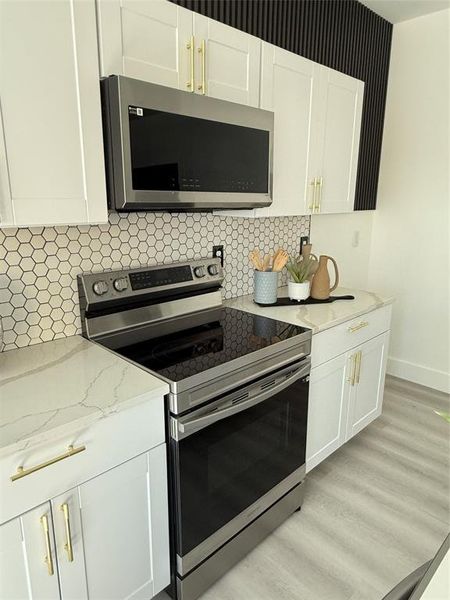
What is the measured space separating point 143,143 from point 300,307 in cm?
119

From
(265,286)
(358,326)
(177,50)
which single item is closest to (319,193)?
(265,286)

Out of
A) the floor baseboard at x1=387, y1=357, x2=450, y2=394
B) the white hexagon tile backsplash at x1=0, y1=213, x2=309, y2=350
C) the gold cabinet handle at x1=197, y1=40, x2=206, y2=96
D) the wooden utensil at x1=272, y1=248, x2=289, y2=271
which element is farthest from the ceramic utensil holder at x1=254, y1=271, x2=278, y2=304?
the floor baseboard at x1=387, y1=357, x2=450, y2=394

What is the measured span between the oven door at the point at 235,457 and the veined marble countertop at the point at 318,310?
218mm

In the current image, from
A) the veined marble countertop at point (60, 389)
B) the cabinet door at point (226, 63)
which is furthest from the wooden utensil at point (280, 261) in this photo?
the veined marble countertop at point (60, 389)

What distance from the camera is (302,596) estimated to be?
1.59 m

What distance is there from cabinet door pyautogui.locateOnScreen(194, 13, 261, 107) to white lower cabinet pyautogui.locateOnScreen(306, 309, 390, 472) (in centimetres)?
110

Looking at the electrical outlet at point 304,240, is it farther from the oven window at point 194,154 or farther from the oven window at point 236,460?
the oven window at point 236,460

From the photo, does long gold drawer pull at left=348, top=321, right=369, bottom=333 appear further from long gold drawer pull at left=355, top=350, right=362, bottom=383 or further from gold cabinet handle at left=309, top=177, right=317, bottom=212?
gold cabinet handle at left=309, top=177, right=317, bottom=212

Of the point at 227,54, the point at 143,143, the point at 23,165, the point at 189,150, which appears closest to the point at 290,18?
the point at 227,54

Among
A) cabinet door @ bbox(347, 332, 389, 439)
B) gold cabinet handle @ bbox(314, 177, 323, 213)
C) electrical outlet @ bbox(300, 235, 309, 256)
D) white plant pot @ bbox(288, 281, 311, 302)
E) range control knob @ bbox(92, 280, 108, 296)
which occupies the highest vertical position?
gold cabinet handle @ bbox(314, 177, 323, 213)

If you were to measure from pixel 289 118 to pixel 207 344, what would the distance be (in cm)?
114

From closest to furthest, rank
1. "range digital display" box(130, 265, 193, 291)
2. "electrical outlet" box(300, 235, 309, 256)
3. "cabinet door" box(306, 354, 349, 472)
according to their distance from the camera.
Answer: "range digital display" box(130, 265, 193, 291), "cabinet door" box(306, 354, 349, 472), "electrical outlet" box(300, 235, 309, 256)

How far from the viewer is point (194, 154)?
1.51 metres

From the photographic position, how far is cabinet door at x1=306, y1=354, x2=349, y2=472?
1.99m
